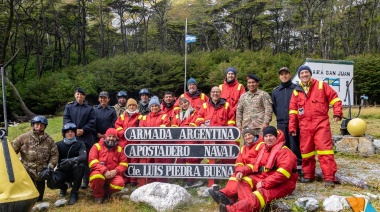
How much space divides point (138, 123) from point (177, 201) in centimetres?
171

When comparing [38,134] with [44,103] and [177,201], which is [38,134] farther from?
[44,103]

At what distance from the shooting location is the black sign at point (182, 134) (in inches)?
200

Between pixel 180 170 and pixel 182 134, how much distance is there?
55 cm

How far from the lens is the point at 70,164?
4887 millimetres

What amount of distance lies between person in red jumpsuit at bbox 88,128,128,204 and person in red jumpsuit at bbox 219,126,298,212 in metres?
1.80

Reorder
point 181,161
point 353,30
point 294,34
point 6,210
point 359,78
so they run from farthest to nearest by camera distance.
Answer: point 294,34, point 353,30, point 359,78, point 181,161, point 6,210

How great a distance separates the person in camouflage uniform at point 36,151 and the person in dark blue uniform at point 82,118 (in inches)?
31.7

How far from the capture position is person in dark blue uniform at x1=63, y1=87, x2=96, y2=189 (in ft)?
18.8

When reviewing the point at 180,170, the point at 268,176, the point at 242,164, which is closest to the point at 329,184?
the point at 268,176

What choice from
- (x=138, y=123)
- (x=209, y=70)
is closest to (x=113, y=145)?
(x=138, y=123)

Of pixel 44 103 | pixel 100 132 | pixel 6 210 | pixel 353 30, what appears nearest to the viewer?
pixel 6 210

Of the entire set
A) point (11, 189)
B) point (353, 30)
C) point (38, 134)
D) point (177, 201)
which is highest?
point (353, 30)

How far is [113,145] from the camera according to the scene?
5.13m

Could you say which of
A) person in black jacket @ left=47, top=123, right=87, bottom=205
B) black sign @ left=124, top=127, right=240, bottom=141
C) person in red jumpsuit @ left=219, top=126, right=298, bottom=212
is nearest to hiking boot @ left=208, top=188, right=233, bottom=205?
person in red jumpsuit @ left=219, top=126, right=298, bottom=212
